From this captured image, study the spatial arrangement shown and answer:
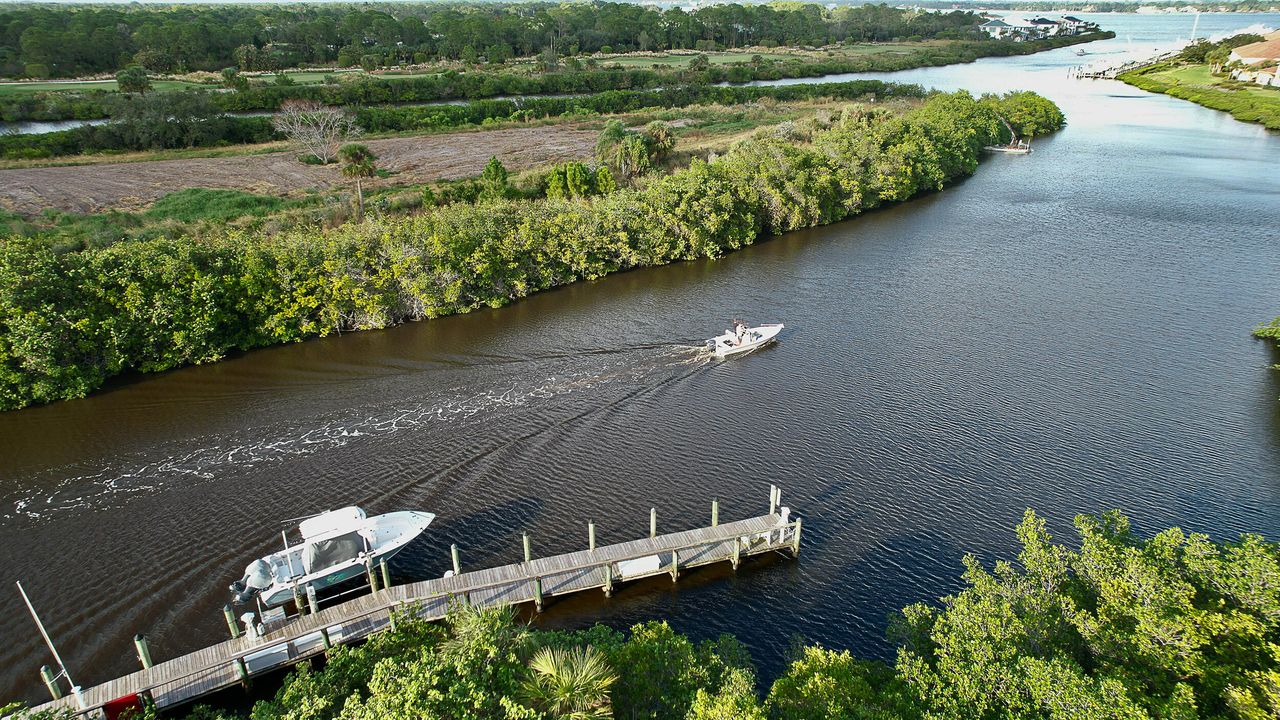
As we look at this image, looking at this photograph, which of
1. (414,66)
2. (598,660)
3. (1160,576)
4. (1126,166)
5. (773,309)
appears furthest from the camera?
(414,66)

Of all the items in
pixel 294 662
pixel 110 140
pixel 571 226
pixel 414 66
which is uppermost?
pixel 414 66

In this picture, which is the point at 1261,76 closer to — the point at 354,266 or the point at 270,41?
the point at 354,266

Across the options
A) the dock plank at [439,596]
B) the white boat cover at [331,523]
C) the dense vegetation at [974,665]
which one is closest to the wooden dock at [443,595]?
the dock plank at [439,596]

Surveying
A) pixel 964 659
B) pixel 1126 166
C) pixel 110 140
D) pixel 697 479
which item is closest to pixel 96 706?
pixel 697 479

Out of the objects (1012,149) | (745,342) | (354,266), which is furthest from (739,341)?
(1012,149)

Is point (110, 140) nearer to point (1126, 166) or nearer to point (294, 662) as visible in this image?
point (294, 662)

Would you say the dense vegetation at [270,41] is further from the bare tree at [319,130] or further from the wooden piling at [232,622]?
the wooden piling at [232,622]

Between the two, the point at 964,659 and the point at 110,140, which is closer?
the point at 964,659
